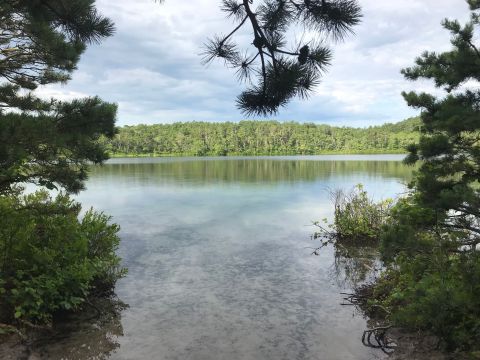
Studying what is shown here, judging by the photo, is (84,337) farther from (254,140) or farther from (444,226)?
(254,140)

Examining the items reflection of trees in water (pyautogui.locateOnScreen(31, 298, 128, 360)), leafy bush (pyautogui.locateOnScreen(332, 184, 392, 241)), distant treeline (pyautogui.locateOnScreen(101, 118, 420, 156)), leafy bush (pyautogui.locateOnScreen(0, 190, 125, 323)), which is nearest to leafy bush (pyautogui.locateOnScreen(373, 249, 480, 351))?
reflection of trees in water (pyautogui.locateOnScreen(31, 298, 128, 360))

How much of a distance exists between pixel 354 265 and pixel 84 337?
767 cm

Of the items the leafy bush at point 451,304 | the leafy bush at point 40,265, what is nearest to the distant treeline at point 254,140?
the leafy bush at point 40,265

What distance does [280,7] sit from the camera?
336 centimetres

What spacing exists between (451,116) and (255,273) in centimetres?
651

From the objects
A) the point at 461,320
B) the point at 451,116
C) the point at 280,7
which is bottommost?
the point at 461,320

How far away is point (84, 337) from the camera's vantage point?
663cm

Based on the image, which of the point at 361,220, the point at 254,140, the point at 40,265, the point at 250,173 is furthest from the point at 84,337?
the point at 254,140

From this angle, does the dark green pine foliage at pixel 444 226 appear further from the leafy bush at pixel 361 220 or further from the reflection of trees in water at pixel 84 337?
the leafy bush at pixel 361 220

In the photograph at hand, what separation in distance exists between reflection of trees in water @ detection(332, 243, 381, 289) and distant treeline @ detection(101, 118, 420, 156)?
124526 mm

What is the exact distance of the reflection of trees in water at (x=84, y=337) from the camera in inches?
238

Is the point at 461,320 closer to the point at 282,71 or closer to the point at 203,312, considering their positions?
the point at 282,71

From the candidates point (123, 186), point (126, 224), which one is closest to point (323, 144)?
point (123, 186)

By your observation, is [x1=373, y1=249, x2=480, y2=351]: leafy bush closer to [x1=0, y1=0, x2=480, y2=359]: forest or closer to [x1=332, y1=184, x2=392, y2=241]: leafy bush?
[x1=0, y1=0, x2=480, y2=359]: forest
